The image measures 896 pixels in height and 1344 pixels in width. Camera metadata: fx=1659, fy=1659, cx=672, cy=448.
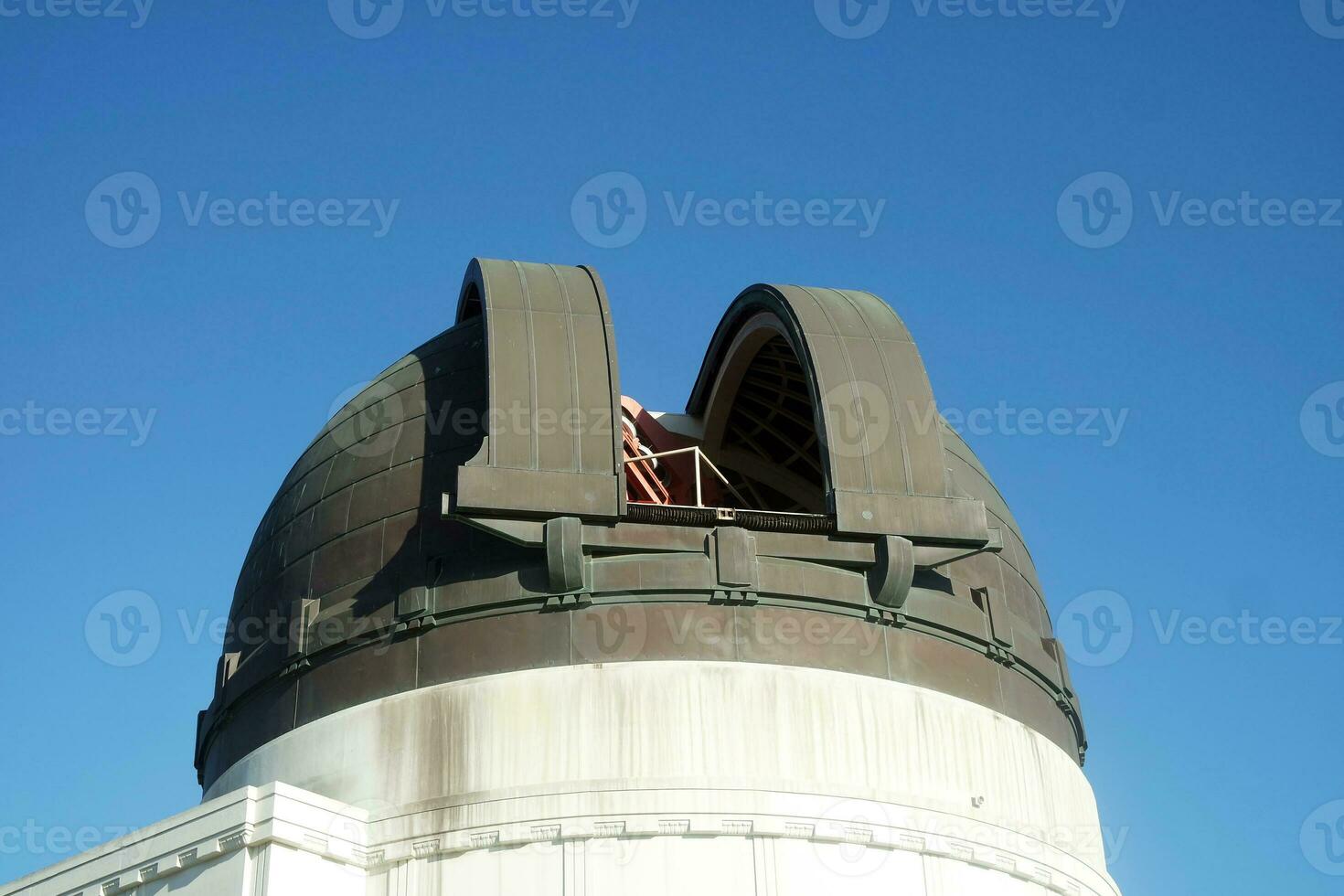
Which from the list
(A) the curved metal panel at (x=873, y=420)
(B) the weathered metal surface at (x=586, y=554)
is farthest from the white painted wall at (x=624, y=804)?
(A) the curved metal panel at (x=873, y=420)

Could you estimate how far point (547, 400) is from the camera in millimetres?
20812

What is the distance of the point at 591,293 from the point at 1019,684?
7772 millimetres

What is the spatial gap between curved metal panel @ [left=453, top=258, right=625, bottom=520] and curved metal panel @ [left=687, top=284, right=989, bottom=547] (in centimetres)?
265

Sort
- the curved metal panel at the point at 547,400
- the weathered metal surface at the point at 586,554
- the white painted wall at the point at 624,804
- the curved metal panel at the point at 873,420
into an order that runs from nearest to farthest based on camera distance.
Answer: the white painted wall at the point at 624,804 → the curved metal panel at the point at 547,400 → the weathered metal surface at the point at 586,554 → the curved metal panel at the point at 873,420

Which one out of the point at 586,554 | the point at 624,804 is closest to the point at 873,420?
the point at 586,554

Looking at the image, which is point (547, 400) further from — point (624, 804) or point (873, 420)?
point (624, 804)

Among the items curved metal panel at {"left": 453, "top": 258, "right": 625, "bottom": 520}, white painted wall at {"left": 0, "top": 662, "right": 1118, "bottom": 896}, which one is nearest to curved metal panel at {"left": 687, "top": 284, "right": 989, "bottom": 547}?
white painted wall at {"left": 0, "top": 662, "right": 1118, "bottom": 896}

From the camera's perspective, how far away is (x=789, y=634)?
20.3 metres

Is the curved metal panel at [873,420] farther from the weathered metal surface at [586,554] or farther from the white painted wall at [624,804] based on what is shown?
the white painted wall at [624,804]

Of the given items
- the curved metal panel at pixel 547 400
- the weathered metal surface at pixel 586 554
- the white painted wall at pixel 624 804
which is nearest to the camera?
the white painted wall at pixel 624 804

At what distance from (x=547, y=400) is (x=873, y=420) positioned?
13.8ft

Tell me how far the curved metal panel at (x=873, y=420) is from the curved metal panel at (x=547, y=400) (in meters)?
2.65

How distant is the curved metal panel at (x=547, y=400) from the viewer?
1989 cm

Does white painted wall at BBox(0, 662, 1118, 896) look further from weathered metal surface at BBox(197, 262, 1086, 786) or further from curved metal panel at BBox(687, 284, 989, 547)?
curved metal panel at BBox(687, 284, 989, 547)
